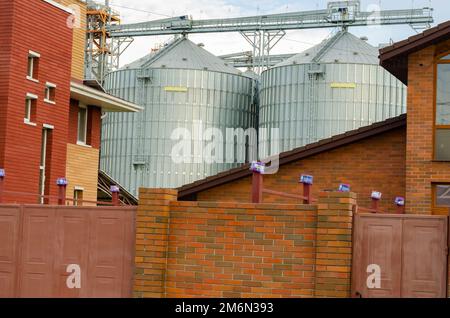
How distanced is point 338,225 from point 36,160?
17486mm

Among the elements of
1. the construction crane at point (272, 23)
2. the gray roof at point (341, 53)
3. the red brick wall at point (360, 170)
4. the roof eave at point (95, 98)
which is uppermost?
the construction crane at point (272, 23)

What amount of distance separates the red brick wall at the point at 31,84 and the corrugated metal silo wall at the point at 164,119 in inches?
689

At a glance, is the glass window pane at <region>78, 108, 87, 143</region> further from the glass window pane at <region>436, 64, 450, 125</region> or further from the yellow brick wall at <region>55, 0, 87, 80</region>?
the glass window pane at <region>436, 64, 450, 125</region>

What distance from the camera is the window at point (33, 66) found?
28.0 m

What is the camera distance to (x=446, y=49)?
2016cm

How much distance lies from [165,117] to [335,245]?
35.3 metres

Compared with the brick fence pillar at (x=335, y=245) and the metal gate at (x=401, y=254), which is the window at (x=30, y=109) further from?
the metal gate at (x=401, y=254)

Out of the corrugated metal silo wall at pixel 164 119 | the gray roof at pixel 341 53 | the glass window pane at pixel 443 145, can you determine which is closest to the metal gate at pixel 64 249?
the glass window pane at pixel 443 145

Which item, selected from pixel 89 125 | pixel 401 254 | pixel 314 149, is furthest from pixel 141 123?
pixel 401 254

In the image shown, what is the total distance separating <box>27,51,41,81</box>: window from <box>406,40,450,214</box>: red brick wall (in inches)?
520

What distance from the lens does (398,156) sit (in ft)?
71.8

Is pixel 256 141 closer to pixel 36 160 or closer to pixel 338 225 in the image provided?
pixel 36 160

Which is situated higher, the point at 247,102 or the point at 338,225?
the point at 247,102
